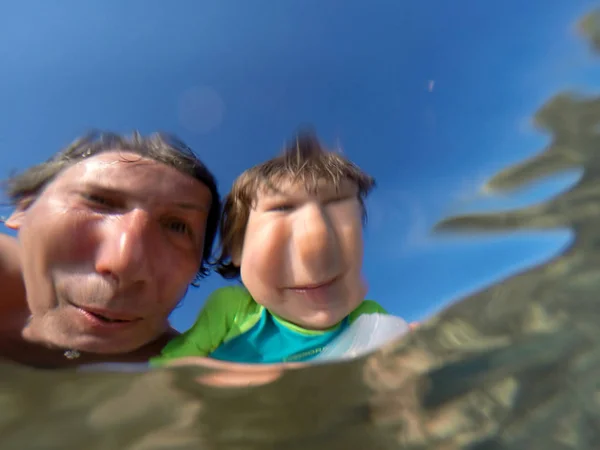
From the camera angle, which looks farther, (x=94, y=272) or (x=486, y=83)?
(x=486, y=83)

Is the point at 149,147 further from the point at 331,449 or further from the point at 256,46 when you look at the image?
the point at 331,449

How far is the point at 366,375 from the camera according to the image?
755mm

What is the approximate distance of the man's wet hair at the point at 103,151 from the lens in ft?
2.81

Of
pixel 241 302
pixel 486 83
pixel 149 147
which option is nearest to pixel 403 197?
Answer: pixel 486 83

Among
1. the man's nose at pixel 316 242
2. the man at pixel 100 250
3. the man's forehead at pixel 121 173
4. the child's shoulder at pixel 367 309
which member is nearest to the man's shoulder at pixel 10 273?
the man at pixel 100 250

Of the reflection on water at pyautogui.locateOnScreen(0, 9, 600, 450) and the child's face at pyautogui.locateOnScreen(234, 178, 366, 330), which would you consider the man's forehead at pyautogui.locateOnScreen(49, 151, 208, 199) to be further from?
the reflection on water at pyautogui.locateOnScreen(0, 9, 600, 450)

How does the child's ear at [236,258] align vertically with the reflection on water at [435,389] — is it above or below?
above

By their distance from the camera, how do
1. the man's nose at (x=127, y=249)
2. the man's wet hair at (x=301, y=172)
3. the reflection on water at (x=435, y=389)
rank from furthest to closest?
1. the man's wet hair at (x=301, y=172)
2. the man's nose at (x=127, y=249)
3. the reflection on water at (x=435, y=389)

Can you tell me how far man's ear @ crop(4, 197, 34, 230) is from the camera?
2.86 ft

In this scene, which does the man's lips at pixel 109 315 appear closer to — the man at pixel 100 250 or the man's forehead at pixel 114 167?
the man at pixel 100 250

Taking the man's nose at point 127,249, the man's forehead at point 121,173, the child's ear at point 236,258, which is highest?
the man's forehead at point 121,173

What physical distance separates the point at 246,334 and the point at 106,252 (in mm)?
349

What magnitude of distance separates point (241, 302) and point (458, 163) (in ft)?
1.83

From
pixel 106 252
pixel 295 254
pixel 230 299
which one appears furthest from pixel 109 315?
pixel 295 254
